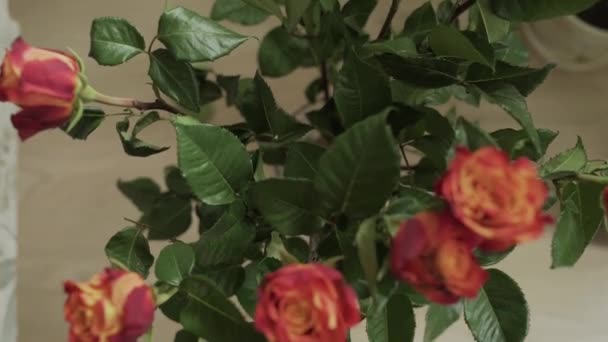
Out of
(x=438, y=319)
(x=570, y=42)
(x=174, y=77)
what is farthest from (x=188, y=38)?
(x=570, y=42)

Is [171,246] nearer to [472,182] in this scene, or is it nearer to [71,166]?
[472,182]

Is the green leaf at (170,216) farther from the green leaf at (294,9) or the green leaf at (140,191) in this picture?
the green leaf at (294,9)

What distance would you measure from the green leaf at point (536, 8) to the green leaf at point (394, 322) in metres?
0.18

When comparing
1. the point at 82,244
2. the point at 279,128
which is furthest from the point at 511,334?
the point at 82,244

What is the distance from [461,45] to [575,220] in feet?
0.44

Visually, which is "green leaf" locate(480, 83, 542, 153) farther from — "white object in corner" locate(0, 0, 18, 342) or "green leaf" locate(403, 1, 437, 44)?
"white object in corner" locate(0, 0, 18, 342)

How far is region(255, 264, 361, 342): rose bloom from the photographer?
0.89ft

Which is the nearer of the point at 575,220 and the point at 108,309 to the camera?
the point at 108,309

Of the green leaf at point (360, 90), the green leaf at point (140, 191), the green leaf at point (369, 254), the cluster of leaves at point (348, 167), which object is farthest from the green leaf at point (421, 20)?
the green leaf at point (140, 191)

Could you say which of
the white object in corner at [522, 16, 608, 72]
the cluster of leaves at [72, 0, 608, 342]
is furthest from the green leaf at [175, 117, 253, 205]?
the white object in corner at [522, 16, 608, 72]

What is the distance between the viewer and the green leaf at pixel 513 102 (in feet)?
1.27

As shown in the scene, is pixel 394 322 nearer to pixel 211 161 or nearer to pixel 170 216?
pixel 211 161

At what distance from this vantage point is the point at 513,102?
1.30 feet

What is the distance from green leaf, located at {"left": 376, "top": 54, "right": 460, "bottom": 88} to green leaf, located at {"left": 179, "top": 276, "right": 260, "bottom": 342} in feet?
0.54
